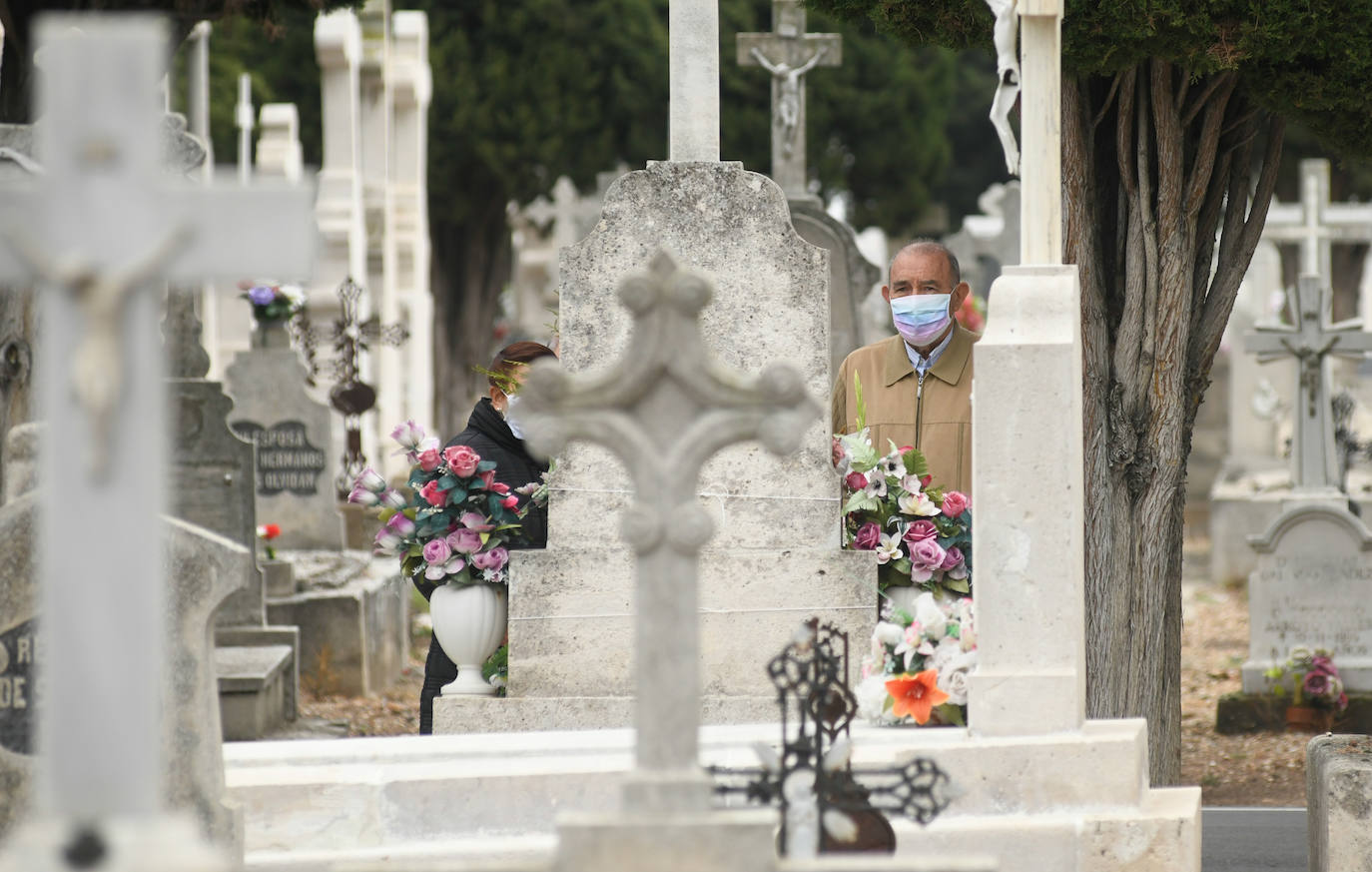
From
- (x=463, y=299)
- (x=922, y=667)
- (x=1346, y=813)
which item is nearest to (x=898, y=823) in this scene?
(x=922, y=667)

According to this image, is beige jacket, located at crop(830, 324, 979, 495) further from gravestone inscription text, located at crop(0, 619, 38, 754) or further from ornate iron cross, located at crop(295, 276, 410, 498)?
ornate iron cross, located at crop(295, 276, 410, 498)

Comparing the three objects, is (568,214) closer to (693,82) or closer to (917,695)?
(693,82)

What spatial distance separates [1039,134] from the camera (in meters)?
5.29

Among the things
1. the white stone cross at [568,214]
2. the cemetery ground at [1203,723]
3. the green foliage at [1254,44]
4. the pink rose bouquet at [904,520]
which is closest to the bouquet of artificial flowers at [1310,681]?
the cemetery ground at [1203,723]

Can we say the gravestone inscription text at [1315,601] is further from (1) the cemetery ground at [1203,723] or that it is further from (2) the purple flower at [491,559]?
(2) the purple flower at [491,559]

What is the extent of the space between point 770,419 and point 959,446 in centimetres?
358

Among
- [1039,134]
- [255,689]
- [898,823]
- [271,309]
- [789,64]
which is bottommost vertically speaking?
[255,689]

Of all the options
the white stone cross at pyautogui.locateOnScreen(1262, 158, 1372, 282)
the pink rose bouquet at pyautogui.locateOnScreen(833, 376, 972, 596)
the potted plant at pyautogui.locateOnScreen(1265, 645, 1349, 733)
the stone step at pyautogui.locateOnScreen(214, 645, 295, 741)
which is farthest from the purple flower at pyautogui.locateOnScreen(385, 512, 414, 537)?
the white stone cross at pyautogui.locateOnScreen(1262, 158, 1372, 282)

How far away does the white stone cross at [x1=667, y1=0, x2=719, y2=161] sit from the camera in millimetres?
6402

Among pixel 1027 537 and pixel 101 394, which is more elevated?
pixel 101 394

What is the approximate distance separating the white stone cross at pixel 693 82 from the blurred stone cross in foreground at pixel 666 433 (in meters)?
3.19

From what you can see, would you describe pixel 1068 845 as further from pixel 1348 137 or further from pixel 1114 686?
pixel 1348 137

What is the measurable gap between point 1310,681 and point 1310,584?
3.34 ft

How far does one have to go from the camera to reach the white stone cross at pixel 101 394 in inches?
109
